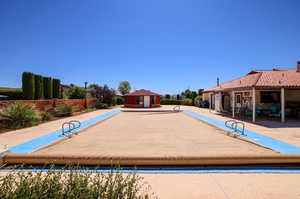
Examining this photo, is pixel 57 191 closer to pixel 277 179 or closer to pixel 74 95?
pixel 277 179

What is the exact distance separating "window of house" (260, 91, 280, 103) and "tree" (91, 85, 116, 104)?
2039 cm

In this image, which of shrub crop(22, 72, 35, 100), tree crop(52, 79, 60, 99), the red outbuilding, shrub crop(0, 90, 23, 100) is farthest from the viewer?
the red outbuilding

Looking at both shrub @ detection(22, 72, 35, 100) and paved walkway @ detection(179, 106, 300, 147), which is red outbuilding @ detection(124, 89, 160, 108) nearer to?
shrub @ detection(22, 72, 35, 100)

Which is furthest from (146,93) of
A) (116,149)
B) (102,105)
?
(116,149)

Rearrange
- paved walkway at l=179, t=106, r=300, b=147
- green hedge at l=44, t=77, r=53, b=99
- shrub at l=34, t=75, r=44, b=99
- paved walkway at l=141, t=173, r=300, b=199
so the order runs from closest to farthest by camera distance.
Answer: paved walkway at l=141, t=173, r=300, b=199 → paved walkway at l=179, t=106, r=300, b=147 → shrub at l=34, t=75, r=44, b=99 → green hedge at l=44, t=77, r=53, b=99

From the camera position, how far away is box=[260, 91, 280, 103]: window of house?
46.4ft

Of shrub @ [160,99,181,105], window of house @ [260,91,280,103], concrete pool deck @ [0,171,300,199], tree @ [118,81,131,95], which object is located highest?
tree @ [118,81,131,95]

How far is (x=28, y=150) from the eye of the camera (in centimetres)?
527

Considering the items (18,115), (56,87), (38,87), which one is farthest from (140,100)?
(18,115)

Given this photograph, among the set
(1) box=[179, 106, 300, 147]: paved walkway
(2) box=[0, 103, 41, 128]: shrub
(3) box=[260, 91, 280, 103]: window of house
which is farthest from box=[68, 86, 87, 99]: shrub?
(3) box=[260, 91, 280, 103]: window of house

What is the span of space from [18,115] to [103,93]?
51.9ft

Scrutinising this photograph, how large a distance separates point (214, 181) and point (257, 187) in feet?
2.90

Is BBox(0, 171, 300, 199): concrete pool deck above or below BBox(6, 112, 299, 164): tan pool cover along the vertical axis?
below

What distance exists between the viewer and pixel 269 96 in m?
14.3
